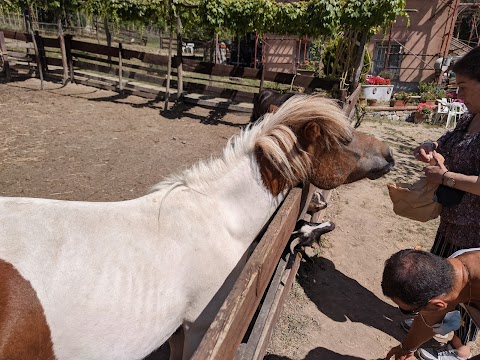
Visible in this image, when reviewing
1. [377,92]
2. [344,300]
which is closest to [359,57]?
[377,92]

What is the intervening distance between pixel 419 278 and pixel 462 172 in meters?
1.03

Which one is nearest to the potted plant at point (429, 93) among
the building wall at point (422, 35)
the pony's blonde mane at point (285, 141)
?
the building wall at point (422, 35)

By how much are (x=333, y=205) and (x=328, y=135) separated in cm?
359

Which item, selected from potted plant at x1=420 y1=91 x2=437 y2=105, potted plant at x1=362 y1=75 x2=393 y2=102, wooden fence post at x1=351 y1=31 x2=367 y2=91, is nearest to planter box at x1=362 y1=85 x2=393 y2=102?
potted plant at x1=362 y1=75 x2=393 y2=102

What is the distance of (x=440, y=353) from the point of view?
2.53 metres

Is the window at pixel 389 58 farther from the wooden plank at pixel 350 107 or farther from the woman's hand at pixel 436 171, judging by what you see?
the woman's hand at pixel 436 171

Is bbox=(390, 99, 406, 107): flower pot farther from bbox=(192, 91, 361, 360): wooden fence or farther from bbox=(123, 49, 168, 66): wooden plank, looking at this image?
bbox=(192, 91, 361, 360): wooden fence

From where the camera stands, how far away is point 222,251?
1.87 meters

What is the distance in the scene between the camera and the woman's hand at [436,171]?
2.10 meters

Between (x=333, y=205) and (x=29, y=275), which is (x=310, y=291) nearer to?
(x=333, y=205)

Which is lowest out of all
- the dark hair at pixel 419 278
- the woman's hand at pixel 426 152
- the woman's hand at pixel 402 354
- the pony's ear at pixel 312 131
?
the woman's hand at pixel 402 354

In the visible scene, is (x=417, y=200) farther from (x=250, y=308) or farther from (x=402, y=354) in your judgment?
(x=250, y=308)

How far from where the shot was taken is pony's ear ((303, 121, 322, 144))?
77.2 inches

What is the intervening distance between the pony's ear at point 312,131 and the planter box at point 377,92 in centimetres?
1169
